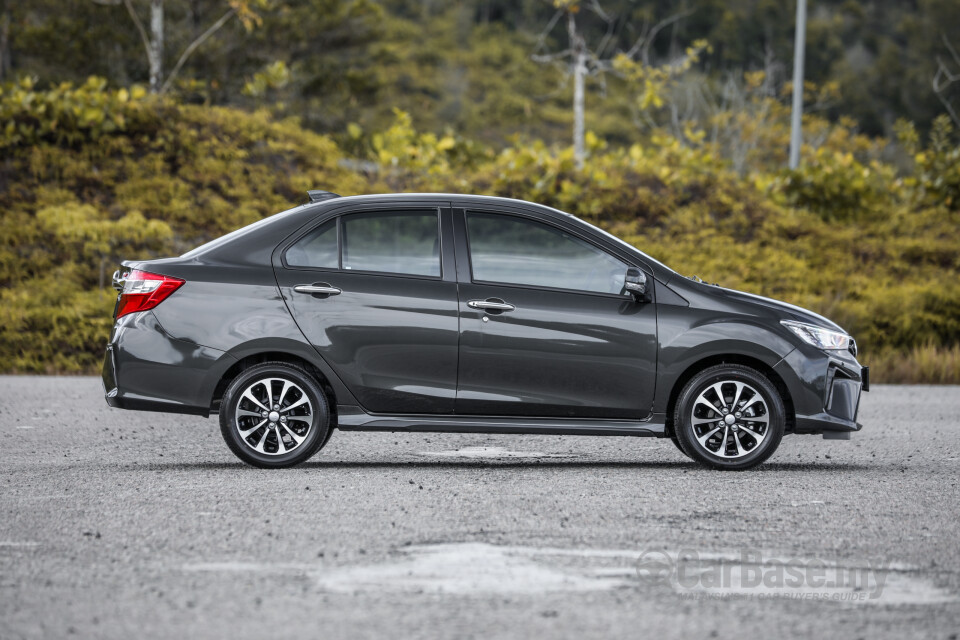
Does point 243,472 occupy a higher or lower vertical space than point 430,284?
lower

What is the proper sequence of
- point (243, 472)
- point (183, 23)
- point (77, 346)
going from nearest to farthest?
point (243, 472) < point (77, 346) < point (183, 23)

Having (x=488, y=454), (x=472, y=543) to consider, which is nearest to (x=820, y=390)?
(x=488, y=454)

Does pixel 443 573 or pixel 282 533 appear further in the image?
pixel 282 533

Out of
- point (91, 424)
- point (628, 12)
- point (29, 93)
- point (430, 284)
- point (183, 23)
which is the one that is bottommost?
point (91, 424)

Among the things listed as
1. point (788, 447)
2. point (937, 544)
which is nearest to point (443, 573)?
point (937, 544)

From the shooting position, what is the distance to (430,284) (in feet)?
26.9

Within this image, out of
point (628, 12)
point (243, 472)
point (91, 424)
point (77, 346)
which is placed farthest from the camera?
point (628, 12)

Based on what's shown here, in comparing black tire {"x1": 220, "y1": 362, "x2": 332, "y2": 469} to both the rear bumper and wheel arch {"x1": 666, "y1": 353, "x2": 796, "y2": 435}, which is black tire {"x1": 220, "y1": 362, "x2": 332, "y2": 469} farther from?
wheel arch {"x1": 666, "y1": 353, "x2": 796, "y2": 435}

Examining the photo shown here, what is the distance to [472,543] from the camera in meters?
5.86

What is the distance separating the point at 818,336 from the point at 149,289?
418 cm

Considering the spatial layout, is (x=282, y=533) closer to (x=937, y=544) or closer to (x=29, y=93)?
(x=937, y=544)

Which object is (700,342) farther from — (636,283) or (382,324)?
(382,324)

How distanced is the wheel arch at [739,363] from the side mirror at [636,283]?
1.80 feet

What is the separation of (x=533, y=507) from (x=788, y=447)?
367 cm
